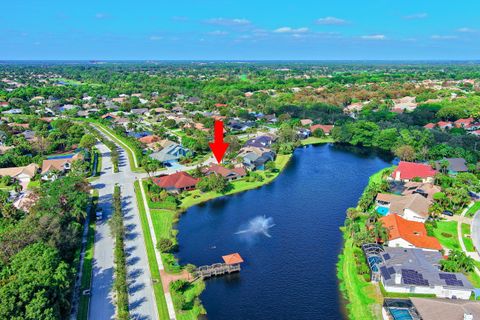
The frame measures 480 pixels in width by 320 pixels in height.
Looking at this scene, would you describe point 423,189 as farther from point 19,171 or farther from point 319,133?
point 19,171

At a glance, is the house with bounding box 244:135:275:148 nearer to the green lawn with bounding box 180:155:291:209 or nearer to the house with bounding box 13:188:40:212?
the green lawn with bounding box 180:155:291:209

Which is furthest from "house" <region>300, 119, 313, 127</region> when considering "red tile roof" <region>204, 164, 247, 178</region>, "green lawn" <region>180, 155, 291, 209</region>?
"red tile roof" <region>204, 164, 247, 178</region>

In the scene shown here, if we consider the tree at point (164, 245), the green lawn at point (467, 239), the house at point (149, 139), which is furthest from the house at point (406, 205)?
the house at point (149, 139)

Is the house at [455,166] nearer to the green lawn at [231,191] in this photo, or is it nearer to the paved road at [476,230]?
the paved road at [476,230]

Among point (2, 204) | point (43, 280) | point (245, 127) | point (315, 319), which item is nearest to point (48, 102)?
point (245, 127)

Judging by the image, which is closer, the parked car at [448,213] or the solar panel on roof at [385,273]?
the solar panel on roof at [385,273]
